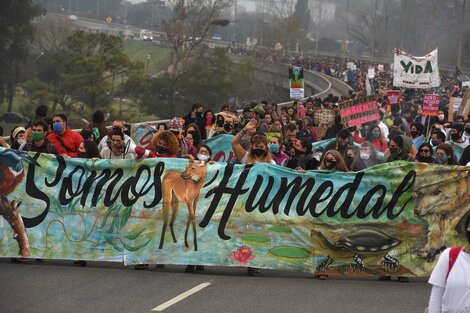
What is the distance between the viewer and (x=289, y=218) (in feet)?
44.0

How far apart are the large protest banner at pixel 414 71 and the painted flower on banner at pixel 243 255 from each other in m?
24.5

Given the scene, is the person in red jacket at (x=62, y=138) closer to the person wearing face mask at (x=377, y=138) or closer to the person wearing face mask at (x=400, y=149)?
the person wearing face mask at (x=400, y=149)

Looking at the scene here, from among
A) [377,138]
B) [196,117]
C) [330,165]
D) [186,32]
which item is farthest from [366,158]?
[186,32]

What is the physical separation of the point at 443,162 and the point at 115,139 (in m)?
4.12

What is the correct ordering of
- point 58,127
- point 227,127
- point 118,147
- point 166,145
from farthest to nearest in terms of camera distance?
point 227,127 < point 58,127 < point 118,147 < point 166,145

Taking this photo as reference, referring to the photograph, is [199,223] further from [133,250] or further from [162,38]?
[162,38]

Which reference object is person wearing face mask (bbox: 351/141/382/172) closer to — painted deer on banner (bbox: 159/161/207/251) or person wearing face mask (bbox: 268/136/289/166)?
person wearing face mask (bbox: 268/136/289/166)

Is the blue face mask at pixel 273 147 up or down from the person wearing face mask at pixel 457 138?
up

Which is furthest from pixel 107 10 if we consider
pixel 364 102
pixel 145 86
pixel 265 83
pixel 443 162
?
pixel 443 162

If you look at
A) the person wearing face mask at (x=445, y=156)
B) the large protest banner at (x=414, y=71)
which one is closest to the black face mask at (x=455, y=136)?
the person wearing face mask at (x=445, y=156)

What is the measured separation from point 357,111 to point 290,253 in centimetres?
1112

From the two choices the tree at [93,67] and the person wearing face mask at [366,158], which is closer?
the person wearing face mask at [366,158]

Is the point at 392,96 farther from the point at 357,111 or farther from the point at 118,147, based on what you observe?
the point at 118,147

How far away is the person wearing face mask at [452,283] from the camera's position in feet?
22.9
